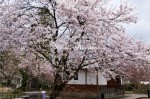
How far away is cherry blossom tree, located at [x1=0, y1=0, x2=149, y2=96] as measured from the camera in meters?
16.4

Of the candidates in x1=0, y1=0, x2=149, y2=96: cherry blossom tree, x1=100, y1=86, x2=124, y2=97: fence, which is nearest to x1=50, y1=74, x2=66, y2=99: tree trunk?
x1=0, y1=0, x2=149, y2=96: cherry blossom tree

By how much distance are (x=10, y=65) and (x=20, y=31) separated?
68.6 feet

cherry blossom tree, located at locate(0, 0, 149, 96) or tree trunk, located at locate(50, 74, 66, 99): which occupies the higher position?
cherry blossom tree, located at locate(0, 0, 149, 96)

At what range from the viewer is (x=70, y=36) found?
1706 centimetres

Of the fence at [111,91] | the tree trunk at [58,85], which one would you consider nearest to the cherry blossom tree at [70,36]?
the tree trunk at [58,85]

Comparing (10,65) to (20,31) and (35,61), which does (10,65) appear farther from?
(20,31)

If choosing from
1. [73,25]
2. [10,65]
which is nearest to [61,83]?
[73,25]

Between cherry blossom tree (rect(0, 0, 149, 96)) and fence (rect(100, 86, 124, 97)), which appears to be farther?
fence (rect(100, 86, 124, 97))

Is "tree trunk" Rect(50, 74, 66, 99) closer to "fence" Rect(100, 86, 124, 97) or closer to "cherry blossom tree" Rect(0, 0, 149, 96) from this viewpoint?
"cherry blossom tree" Rect(0, 0, 149, 96)

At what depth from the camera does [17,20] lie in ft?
55.7

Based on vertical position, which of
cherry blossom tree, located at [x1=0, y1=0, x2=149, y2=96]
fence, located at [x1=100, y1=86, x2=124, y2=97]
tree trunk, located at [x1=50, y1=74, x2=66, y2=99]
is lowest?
fence, located at [x1=100, y1=86, x2=124, y2=97]

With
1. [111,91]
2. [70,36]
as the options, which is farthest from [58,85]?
[111,91]

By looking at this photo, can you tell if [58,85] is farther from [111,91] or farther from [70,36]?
[111,91]

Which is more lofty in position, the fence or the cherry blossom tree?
the cherry blossom tree
